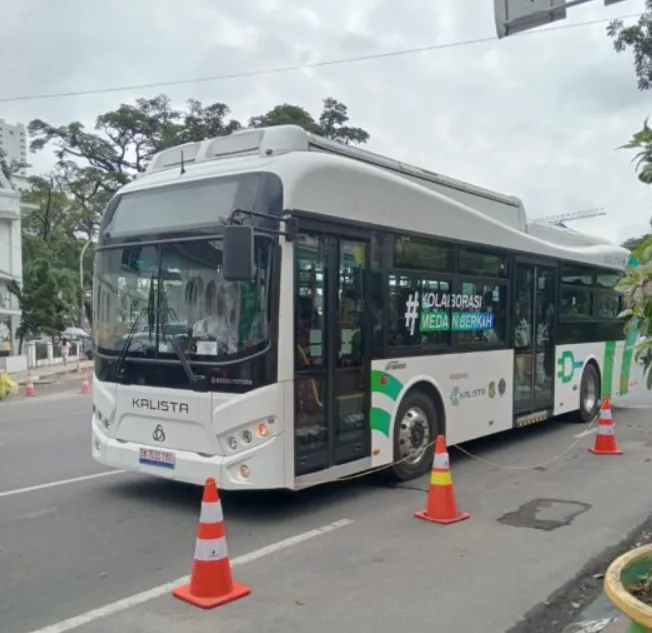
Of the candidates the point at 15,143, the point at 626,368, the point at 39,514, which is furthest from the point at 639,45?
the point at 15,143

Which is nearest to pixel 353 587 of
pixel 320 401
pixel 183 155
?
pixel 320 401

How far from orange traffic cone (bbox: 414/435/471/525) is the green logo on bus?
552 centimetres

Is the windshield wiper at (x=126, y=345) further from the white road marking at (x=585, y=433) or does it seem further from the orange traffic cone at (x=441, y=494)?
the white road marking at (x=585, y=433)

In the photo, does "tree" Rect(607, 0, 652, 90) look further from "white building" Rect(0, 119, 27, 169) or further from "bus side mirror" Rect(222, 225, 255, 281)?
"white building" Rect(0, 119, 27, 169)

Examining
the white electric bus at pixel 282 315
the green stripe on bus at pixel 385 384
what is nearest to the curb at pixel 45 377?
the white electric bus at pixel 282 315

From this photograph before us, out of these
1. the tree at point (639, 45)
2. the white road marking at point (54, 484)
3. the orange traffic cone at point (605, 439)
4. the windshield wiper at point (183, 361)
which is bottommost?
the white road marking at point (54, 484)

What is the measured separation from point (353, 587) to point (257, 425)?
1735 millimetres

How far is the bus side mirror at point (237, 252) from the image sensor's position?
234 inches

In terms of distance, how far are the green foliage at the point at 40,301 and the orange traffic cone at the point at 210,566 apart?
32.4 meters

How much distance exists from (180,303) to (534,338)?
5967 mm

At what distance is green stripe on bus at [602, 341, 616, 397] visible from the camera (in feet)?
43.6

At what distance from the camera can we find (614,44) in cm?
1788

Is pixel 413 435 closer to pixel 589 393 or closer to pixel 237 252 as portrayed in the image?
pixel 237 252

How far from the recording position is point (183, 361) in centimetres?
654
